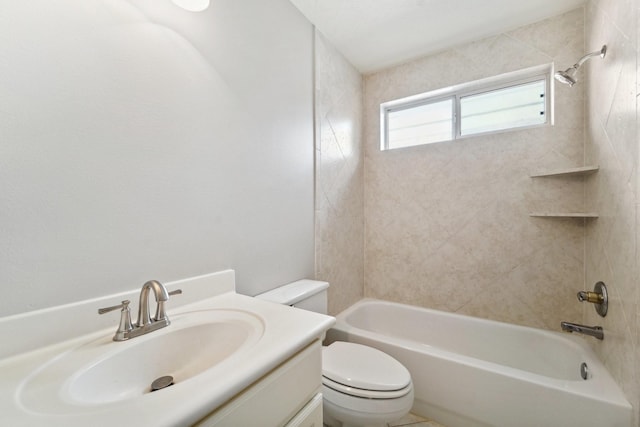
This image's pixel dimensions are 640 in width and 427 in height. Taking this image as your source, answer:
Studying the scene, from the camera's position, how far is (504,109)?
1899 mm

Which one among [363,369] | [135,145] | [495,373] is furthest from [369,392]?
[135,145]

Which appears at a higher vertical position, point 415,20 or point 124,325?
point 415,20

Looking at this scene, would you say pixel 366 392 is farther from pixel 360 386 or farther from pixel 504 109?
pixel 504 109

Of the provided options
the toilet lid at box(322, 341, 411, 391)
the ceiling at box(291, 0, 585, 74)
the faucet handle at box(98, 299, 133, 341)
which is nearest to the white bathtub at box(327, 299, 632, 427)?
the toilet lid at box(322, 341, 411, 391)

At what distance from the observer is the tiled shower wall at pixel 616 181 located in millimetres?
985

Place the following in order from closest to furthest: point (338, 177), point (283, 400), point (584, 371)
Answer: point (283, 400)
point (584, 371)
point (338, 177)

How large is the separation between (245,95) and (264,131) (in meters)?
0.19

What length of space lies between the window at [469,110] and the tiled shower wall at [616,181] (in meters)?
0.32

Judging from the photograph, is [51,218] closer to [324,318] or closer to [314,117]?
[324,318]

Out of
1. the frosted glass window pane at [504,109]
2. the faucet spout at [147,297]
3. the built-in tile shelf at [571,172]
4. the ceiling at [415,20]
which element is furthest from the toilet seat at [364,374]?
the ceiling at [415,20]

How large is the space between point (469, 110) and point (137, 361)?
2495mm

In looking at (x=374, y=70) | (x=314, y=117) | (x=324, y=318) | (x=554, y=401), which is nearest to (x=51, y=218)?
(x=324, y=318)

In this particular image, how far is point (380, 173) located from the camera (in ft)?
7.46

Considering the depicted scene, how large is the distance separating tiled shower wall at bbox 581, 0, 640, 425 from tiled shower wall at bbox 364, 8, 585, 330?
0.14m
